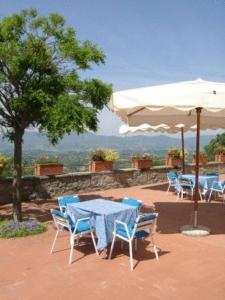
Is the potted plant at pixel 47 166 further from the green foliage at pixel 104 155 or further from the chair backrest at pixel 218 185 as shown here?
the chair backrest at pixel 218 185

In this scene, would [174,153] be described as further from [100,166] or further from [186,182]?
[186,182]

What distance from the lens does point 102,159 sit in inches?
537

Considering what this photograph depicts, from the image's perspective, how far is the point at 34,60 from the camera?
7.45 meters

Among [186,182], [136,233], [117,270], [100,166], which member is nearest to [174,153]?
[100,166]

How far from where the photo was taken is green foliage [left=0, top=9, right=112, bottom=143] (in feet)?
23.9

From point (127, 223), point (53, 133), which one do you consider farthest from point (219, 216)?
point (53, 133)

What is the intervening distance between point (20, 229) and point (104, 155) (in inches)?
248

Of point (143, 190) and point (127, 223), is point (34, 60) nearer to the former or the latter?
point (127, 223)

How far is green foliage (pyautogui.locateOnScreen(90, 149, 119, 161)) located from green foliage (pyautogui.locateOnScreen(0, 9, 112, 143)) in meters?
5.55

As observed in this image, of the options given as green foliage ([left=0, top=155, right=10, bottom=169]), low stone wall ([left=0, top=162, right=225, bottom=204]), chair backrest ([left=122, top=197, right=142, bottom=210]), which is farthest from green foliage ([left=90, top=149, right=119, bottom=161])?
chair backrest ([left=122, top=197, right=142, bottom=210])

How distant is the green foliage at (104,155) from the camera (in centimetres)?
1355

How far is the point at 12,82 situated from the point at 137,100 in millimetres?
2751

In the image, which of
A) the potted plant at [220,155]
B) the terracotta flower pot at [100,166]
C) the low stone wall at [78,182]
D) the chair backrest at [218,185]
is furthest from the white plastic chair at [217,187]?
the potted plant at [220,155]

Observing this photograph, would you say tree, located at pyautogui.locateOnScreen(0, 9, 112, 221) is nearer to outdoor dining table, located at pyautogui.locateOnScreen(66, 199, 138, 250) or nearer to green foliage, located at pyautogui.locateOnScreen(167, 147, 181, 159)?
outdoor dining table, located at pyautogui.locateOnScreen(66, 199, 138, 250)
